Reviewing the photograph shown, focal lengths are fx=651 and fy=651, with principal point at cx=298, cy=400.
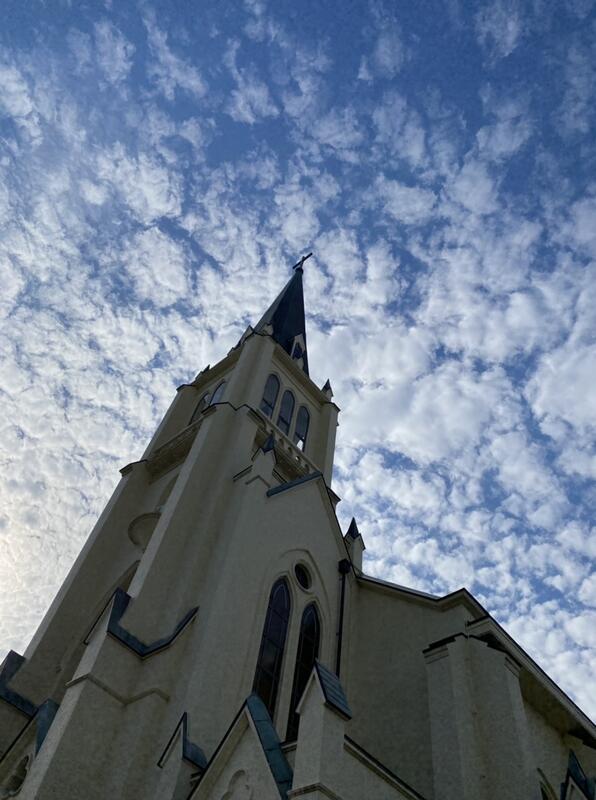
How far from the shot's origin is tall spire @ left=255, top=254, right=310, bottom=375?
29984 mm

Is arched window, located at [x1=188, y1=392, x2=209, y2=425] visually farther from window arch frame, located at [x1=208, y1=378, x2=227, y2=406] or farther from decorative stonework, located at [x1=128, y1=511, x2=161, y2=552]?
decorative stonework, located at [x1=128, y1=511, x2=161, y2=552]

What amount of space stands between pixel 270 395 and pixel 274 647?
11417mm

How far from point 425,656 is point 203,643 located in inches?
177

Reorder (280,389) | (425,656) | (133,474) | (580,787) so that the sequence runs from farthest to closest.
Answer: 1. (280,389)
2. (133,474)
3. (425,656)
4. (580,787)

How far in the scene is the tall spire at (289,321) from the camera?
30.0 m

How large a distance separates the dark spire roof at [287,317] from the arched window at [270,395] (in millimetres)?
5003

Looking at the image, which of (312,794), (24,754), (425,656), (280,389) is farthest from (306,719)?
(280,389)

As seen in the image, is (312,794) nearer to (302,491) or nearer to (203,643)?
(203,643)

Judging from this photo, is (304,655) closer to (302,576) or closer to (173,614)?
(302,576)

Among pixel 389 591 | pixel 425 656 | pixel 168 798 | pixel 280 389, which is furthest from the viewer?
pixel 280 389

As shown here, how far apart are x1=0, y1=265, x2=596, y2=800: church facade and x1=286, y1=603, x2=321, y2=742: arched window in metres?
0.05

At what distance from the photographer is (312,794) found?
7.36 m

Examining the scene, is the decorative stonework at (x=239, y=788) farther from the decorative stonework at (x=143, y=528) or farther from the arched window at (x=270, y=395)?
the arched window at (x=270, y=395)

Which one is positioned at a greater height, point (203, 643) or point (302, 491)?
point (302, 491)
